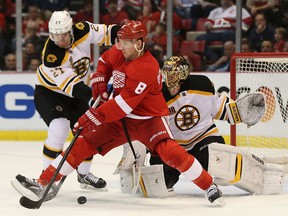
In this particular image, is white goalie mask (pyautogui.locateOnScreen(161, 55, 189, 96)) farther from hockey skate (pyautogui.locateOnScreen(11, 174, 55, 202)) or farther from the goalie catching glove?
hockey skate (pyautogui.locateOnScreen(11, 174, 55, 202))

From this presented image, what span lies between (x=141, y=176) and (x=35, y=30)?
384 centimetres

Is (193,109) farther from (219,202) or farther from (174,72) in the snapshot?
(219,202)

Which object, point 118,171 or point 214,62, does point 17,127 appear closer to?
point 214,62

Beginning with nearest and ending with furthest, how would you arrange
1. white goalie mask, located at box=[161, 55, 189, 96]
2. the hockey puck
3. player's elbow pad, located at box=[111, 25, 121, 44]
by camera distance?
1. the hockey puck
2. white goalie mask, located at box=[161, 55, 189, 96]
3. player's elbow pad, located at box=[111, 25, 121, 44]

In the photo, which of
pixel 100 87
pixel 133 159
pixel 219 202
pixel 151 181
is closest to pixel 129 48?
pixel 100 87

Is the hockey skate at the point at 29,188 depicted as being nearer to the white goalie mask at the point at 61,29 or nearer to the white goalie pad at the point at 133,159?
the white goalie pad at the point at 133,159

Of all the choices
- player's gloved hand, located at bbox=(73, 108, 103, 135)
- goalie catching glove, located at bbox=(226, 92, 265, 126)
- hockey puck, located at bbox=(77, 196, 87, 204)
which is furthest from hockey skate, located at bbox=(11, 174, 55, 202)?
goalie catching glove, located at bbox=(226, 92, 265, 126)

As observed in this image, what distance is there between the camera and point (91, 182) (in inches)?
193

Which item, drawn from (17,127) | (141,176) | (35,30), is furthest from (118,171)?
(35,30)

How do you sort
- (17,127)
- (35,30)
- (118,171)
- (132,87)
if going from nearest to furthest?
(132,87), (118,171), (17,127), (35,30)

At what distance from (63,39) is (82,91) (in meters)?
0.32

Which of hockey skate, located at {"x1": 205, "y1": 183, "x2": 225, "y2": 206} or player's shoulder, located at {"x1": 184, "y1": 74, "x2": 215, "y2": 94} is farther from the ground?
player's shoulder, located at {"x1": 184, "y1": 74, "x2": 215, "y2": 94}

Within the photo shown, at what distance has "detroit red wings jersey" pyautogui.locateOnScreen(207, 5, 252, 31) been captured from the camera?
759 cm

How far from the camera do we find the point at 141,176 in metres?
4.61
